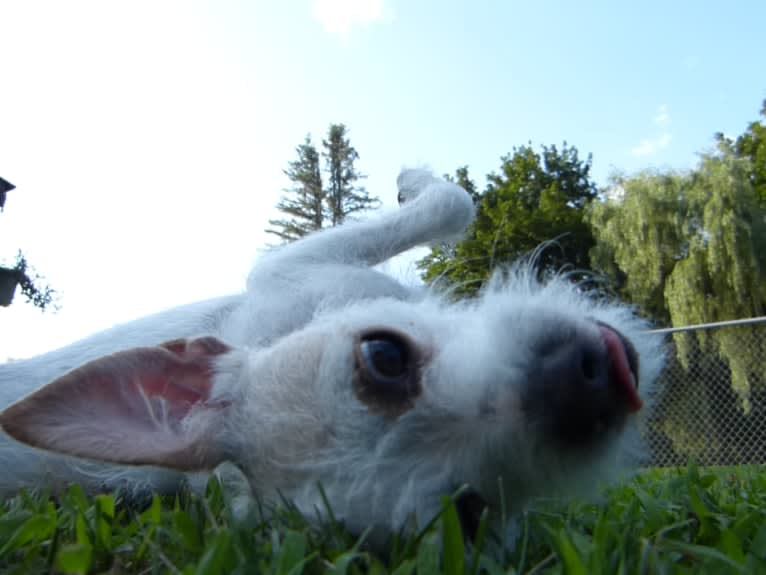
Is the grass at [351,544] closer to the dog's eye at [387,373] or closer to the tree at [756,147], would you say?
the dog's eye at [387,373]

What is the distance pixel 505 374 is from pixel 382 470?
365 millimetres

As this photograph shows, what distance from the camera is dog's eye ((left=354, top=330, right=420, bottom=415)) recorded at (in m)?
1.42

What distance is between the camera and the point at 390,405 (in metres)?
1.43

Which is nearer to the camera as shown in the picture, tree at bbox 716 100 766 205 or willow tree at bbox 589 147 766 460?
willow tree at bbox 589 147 766 460

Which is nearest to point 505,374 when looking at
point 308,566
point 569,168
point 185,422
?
point 308,566

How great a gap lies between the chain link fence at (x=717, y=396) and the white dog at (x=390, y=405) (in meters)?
8.11

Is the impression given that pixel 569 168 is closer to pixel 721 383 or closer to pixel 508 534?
pixel 721 383

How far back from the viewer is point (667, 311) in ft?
50.1

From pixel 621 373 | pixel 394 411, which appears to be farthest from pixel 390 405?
pixel 621 373

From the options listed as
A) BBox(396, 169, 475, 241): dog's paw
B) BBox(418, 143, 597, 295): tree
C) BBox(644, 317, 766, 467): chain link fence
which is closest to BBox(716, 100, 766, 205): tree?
BBox(418, 143, 597, 295): tree

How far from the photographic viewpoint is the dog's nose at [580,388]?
1256 mm

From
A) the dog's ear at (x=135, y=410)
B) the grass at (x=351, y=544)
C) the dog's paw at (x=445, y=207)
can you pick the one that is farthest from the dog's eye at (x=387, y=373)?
the dog's paw at (x=445, y=207)

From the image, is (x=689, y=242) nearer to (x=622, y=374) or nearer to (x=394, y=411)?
(x=622, y=374)

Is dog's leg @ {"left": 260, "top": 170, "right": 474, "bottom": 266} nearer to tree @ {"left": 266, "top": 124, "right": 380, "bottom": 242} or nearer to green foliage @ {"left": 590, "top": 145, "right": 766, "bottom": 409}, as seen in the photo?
green foliage @ {"left": 590, "top": 145, "right": 766, "bottom": 409}
